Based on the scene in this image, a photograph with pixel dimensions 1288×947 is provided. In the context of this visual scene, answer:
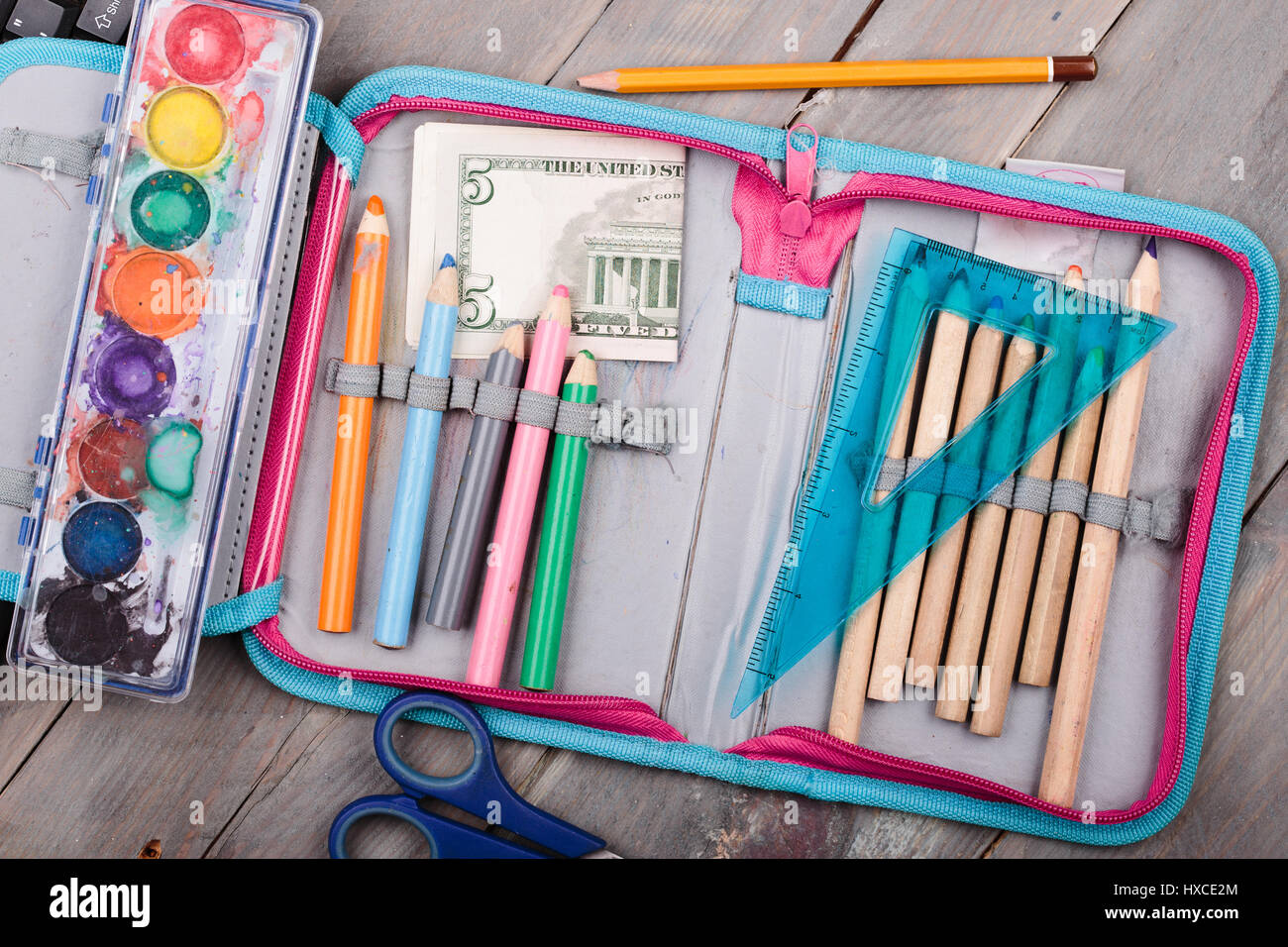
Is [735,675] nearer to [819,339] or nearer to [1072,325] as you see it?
[819,339]

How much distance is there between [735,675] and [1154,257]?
1.71ft

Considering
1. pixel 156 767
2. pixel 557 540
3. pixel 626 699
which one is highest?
pixel 557 540

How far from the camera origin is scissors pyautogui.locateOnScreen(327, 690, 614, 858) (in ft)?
2.67

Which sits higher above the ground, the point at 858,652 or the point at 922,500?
the point at 922,500

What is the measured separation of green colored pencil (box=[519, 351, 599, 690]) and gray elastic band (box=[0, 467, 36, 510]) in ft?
1.50

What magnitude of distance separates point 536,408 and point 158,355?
33cm

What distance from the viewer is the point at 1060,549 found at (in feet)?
2.61

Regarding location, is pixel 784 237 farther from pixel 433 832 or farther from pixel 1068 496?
pixel 433 832

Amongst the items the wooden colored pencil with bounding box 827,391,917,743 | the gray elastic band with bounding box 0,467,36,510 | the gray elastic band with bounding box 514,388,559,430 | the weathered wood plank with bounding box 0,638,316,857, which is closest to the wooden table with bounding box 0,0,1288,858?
the weathered wood plank with bounding box 0,638,316,857

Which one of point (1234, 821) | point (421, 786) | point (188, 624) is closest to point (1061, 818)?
point (1234, 821)

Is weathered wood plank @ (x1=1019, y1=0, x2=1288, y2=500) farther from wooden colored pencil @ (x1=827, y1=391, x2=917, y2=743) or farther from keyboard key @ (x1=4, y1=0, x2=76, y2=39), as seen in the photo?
keyboard key @ (x1=4, y1=0, x2=76, y2=39)

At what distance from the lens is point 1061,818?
0.83 metres

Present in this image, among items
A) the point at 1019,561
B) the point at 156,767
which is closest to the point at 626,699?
the point at 1019,561

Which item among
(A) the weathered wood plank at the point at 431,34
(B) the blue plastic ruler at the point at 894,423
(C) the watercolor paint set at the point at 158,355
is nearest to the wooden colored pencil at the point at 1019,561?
(B) the blue plastic ruler at the point at 894,423
